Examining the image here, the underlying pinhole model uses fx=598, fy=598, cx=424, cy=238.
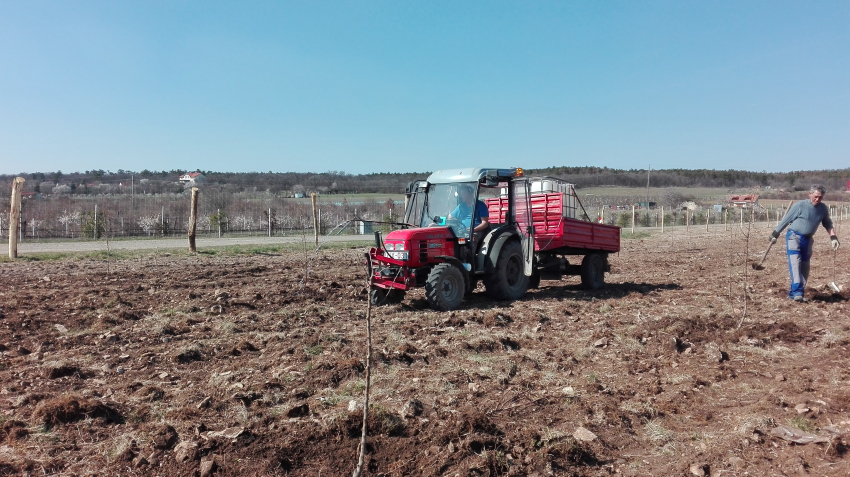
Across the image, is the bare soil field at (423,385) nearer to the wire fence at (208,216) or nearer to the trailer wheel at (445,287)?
the trailer wheel at (445,287)

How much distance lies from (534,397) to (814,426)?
74.7 inches

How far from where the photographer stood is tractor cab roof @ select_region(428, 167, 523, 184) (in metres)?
8.82

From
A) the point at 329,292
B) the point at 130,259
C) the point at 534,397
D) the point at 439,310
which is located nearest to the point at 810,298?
the point at 439,310

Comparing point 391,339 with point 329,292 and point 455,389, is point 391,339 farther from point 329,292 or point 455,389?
point 329,292

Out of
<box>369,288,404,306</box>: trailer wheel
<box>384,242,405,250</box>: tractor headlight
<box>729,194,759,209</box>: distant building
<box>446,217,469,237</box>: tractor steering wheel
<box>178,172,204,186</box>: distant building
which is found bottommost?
<box>369,288,404,306</box>: trailer wheel

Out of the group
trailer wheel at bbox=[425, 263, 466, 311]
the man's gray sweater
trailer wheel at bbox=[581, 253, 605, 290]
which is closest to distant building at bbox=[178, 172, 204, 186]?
trailer wheel at bbox=[581, 253, 605, 290]

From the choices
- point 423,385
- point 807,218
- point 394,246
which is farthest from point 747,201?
point 423,385

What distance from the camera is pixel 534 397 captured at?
15.5 feet

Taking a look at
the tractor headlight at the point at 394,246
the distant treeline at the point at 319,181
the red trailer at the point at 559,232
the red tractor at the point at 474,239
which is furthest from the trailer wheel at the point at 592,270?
the distant treeline at the point at 319,181

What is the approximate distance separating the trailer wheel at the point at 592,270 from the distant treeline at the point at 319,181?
22.4 m

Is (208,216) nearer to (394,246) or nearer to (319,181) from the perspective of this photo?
(319,181)

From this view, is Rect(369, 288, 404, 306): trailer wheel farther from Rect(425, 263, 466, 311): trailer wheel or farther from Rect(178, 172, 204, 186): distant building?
Rect(178, 172, 204, 186): distant building

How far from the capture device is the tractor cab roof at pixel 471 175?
8.82m

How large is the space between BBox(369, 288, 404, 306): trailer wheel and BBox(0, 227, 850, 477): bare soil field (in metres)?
0.20
